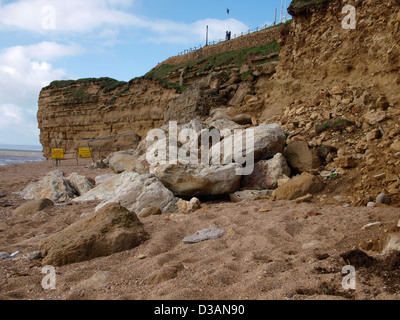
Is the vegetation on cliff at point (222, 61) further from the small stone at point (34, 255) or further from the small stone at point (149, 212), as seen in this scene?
the small stone at point (34, 255)

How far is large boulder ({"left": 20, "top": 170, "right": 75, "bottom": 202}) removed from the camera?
657cm

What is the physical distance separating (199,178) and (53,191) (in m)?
3.70

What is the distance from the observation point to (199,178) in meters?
4.91

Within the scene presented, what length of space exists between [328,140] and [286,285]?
177 inches

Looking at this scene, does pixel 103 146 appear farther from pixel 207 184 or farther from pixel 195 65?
pixel 207 184

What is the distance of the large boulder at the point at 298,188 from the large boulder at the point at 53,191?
447cm

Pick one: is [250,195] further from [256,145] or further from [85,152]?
[85,152]

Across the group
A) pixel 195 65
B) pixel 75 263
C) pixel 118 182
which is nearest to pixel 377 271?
pixel 75 263

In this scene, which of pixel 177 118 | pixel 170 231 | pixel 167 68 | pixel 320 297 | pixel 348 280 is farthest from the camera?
pixel 167 68

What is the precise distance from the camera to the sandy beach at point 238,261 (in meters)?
2.00

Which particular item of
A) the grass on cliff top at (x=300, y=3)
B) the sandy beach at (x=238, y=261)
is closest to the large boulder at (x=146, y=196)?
the sandy beach at (x=238, y=261)

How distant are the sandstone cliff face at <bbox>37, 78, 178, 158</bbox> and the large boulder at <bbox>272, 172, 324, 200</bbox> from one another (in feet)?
52.2

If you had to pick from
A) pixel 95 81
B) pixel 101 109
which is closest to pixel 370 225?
pixel 101 109

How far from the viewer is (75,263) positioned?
115 inches
